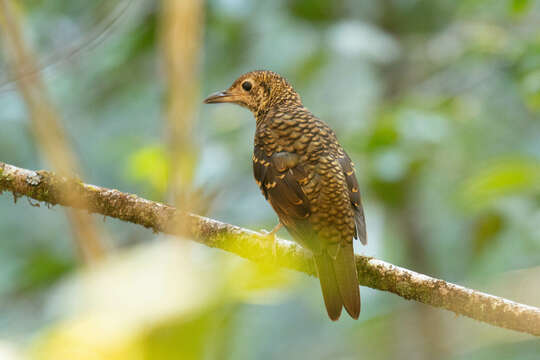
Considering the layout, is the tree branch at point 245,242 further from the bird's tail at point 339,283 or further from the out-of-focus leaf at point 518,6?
the out-of-focus leaf at point 518,6

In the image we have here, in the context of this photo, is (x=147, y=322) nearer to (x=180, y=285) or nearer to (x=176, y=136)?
(x=180, y=285)

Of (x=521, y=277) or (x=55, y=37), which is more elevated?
(x=55, y=37)

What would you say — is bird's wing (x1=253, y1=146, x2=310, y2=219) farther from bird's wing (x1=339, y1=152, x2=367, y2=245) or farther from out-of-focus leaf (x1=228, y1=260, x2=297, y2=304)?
out-of-focus leaf (x1=228, y1=260, x2=297, y2=304)

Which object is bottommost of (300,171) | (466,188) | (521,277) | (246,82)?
(521,277)

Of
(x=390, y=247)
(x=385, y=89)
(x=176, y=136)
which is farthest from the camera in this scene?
(x=385, y=89)

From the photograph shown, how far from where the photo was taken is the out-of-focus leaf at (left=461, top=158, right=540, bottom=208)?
3924mm

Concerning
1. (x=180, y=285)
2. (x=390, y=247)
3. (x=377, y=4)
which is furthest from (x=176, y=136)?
(x=377, y=4)

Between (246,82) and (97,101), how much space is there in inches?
94.5

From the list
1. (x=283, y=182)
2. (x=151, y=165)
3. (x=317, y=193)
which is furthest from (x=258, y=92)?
(x=317, y=193)

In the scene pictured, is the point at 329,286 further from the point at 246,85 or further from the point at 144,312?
the point at 144,312

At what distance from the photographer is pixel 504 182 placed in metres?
3.93

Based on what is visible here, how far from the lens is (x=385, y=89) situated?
5.97 m

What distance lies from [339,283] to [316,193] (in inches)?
21.5

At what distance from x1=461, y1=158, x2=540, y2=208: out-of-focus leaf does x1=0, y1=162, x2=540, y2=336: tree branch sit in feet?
4.21
